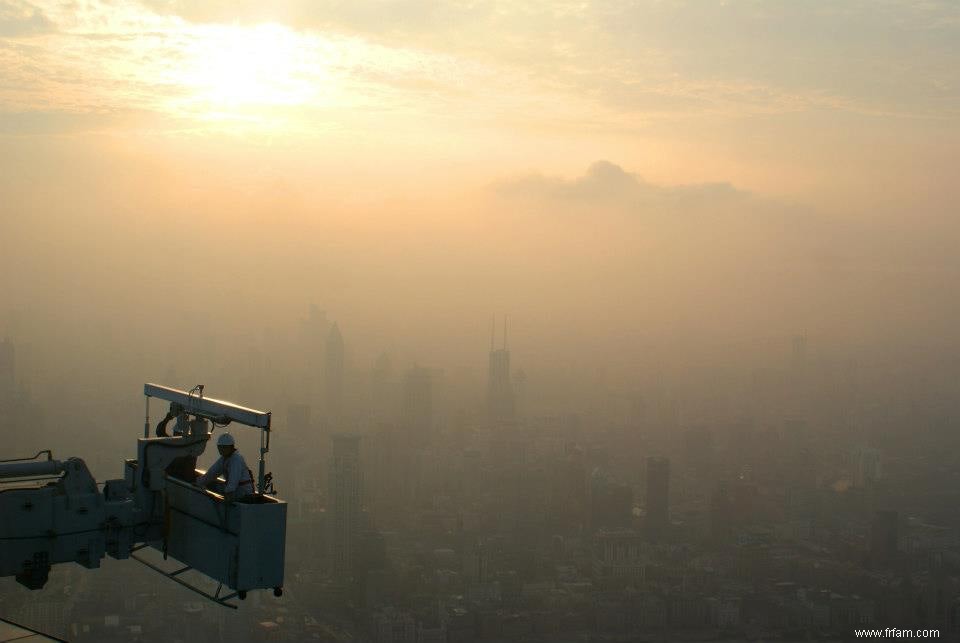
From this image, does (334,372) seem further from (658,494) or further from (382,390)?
(658,494)

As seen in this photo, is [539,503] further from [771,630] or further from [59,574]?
[59,574]

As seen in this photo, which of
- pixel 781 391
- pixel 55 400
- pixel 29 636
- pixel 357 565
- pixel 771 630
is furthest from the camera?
pixel 781 391

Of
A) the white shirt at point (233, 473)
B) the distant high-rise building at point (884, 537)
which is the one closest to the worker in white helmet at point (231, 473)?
the white shirt at point (233, 473)

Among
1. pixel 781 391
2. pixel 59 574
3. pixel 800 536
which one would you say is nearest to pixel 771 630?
pixel 800 536

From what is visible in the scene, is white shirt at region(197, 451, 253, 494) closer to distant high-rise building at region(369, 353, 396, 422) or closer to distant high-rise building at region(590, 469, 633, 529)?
distant high-rise building at region(590, 469, 633, 529)

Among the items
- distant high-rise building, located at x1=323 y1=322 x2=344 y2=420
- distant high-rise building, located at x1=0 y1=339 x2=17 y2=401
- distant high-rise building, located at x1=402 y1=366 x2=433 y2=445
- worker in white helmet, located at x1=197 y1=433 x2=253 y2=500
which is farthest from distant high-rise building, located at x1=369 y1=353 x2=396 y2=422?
worker in white helmet, located at x1=197 y1=433 x2=253 y2=500

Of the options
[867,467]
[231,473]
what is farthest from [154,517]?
[867,467]
